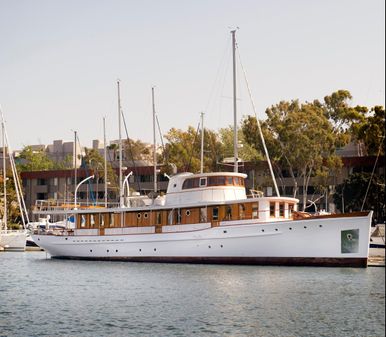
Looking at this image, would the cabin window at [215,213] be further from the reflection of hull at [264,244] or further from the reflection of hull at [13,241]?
the reflection of hull at [13,241]

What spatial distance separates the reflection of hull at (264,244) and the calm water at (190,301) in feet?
4.98

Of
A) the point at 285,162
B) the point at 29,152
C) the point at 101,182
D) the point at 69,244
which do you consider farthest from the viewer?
the point at 29,152

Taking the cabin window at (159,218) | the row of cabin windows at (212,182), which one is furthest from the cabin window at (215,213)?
the cabin window at (159,218)

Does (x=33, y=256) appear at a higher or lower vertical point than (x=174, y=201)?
lower

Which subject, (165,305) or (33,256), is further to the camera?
(33,256)

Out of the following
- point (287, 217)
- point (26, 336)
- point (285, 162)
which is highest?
point (285, 162)

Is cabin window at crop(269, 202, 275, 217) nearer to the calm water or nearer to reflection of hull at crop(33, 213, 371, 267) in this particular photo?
reflection of hull at crop(33, 213, 371, 267)

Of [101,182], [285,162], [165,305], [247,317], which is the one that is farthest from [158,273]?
[101,182]

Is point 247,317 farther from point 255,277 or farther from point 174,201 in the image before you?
point 174,201

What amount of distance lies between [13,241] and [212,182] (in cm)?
3021

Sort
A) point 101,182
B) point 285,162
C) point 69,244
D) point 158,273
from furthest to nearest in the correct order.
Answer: point 101,182 < point 285,162 < point 69,244 < point 158,273

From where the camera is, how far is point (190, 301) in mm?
34344

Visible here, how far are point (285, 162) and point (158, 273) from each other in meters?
39.4

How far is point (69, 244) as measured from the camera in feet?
201
